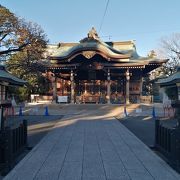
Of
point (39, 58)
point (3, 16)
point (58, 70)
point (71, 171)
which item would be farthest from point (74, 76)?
point (71, 171)

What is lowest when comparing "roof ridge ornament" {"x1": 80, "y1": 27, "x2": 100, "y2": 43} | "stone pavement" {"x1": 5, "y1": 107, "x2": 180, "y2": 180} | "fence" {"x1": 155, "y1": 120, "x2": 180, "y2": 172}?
"stone pavement" {"x1": 5, "y1": 107, "x2": 180, "y2": 180}

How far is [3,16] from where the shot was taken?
86.7ft

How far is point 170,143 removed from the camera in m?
8.12

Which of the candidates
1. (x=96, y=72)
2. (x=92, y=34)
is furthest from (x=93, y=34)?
(x=96, y=72)

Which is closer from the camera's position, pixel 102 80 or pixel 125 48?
pixel 102 80

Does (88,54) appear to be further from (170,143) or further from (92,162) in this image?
(92,162)

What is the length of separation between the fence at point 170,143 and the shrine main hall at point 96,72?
2431 centimetres

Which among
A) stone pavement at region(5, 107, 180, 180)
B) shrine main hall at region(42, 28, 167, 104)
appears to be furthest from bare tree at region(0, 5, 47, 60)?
stone pavement at region(5, 107, 180, 180)

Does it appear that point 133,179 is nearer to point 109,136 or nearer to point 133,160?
point 133,160

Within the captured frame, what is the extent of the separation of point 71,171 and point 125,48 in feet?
122

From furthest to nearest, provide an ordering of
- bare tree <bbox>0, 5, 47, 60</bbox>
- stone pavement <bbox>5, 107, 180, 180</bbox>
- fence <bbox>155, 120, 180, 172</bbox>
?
1. bare tree <bbox>0, 5, 47, 60</bbox>
2. fence <bbox>155, 120, 180, 172</bbox>
3. stone pavement <bbox>5, 107, 180, 180</bbox>

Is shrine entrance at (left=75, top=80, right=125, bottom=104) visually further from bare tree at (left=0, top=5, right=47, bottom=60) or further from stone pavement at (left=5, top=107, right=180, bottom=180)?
stone pavement at (left=5, top=107, right=180, bottom=180)

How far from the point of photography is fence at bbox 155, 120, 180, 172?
744 cm

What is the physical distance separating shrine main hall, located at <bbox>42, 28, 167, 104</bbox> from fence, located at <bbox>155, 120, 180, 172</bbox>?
79.8ft
